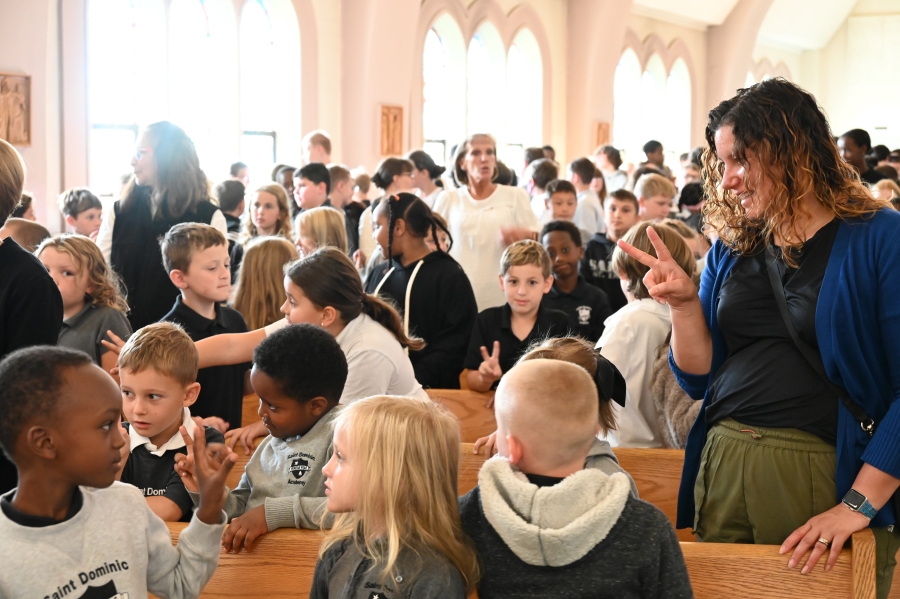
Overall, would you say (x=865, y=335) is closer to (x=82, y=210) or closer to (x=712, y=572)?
(x=712, y=572)

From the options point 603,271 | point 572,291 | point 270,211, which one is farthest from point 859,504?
point 270,211

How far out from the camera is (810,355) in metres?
2.24

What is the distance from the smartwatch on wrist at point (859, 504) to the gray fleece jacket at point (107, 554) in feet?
4.63

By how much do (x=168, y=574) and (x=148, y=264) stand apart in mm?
2990

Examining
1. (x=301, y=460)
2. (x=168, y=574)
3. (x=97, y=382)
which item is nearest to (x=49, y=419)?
(x=97, y=382)

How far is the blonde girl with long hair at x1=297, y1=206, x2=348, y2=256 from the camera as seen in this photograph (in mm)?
5539

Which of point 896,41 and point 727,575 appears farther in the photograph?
point 896,41

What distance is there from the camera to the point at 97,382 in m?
1.88

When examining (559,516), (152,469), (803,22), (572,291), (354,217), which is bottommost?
(152,469)

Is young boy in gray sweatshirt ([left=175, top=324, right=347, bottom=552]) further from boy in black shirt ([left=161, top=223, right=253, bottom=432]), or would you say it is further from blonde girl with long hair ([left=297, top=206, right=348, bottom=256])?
blonde girl with long hair ([left=297, top=206, right=348, bottom=256])

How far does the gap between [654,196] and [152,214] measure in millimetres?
3635

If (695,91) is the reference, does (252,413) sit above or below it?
below

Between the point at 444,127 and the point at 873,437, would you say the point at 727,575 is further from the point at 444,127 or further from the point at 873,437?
the point at 444,127

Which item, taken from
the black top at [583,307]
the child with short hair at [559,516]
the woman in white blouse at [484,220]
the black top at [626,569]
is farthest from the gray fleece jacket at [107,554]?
the woman in white blouse at [484,220]
